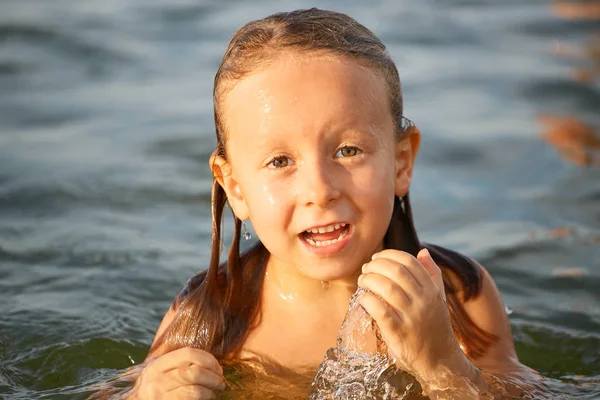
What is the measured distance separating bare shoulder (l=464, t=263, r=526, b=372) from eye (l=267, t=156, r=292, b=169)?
0.97m

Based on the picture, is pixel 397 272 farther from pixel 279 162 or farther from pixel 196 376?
pixel 196 376

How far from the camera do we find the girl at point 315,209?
317 cm

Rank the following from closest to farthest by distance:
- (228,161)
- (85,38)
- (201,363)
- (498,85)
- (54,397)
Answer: (201,363) < (228,161) < (54,397) < (498,85) < (85,38)

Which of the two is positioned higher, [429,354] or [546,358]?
[429,354]

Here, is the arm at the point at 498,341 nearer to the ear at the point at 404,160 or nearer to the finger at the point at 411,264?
the ear at the point at 404,160

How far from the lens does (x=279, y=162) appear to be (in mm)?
3322

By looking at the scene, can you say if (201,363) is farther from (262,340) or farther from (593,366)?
(593,366)

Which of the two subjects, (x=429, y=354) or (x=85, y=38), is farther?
(x=85, y=38)

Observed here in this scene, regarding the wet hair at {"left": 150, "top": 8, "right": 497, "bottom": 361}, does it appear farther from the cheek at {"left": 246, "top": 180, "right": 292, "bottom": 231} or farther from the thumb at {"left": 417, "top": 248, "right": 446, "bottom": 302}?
the thumb at {"left": 417, "top": 248, "right": 446, "bottom": 302}

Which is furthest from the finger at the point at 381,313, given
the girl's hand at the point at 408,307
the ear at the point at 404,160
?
the ear at the point at 404,160

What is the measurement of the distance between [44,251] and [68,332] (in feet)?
3.24

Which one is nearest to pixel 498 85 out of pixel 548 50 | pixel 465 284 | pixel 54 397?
pixel 548 50

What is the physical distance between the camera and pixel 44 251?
17.7 ft

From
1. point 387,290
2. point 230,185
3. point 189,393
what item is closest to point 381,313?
point 387,290
